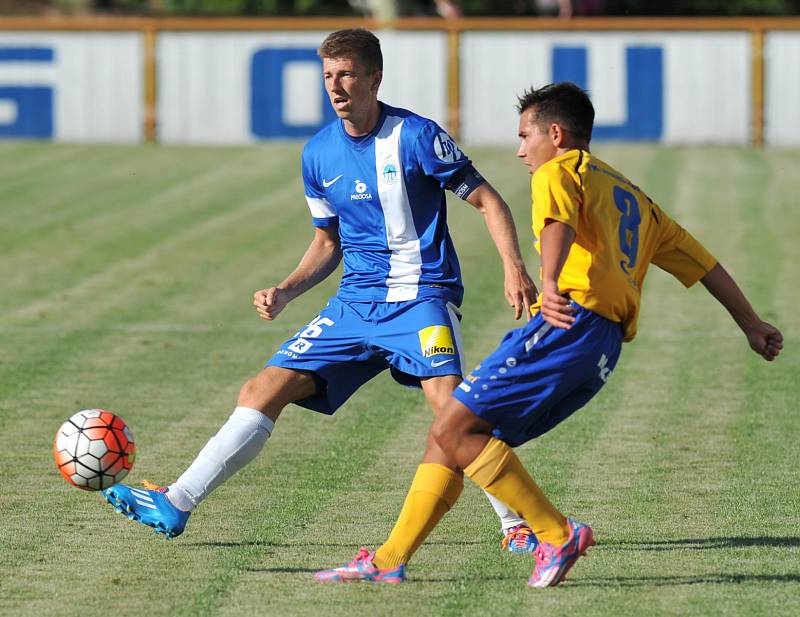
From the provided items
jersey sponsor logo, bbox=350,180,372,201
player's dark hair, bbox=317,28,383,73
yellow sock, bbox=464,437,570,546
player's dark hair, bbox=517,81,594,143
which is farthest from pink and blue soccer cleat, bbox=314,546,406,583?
player's dark hair, bbox=317,28,383,73

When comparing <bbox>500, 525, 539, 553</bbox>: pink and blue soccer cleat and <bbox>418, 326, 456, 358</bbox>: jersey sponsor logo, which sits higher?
<bbox>418, 326, 456, 358</bbox>: jersey sponsor logo

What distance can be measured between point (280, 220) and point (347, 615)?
581 inches

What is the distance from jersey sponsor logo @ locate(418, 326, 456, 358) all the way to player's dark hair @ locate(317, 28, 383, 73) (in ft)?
3.76

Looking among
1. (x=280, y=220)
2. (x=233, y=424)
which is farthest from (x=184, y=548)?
(x=280, y=220)

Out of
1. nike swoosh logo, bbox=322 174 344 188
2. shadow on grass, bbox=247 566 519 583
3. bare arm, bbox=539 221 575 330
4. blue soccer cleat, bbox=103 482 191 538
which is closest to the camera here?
bare arm, bbox=539 221 575 330

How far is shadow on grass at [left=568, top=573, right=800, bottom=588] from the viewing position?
6.51m

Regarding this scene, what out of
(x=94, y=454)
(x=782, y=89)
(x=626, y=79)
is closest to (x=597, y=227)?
(x=94, y=454)

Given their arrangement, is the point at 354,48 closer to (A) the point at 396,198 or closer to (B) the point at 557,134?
(A) the point at 396,198

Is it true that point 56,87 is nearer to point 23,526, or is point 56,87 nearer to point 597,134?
point 597,134

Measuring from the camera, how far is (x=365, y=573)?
649cm

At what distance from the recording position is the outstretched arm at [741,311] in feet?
22.1

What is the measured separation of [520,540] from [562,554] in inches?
32.3

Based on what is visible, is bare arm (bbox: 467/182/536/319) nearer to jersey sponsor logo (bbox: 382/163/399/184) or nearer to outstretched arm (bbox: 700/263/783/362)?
jersey sponsor logo (bbox: 382/163/399/184)

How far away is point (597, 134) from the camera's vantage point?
84.1 ft
